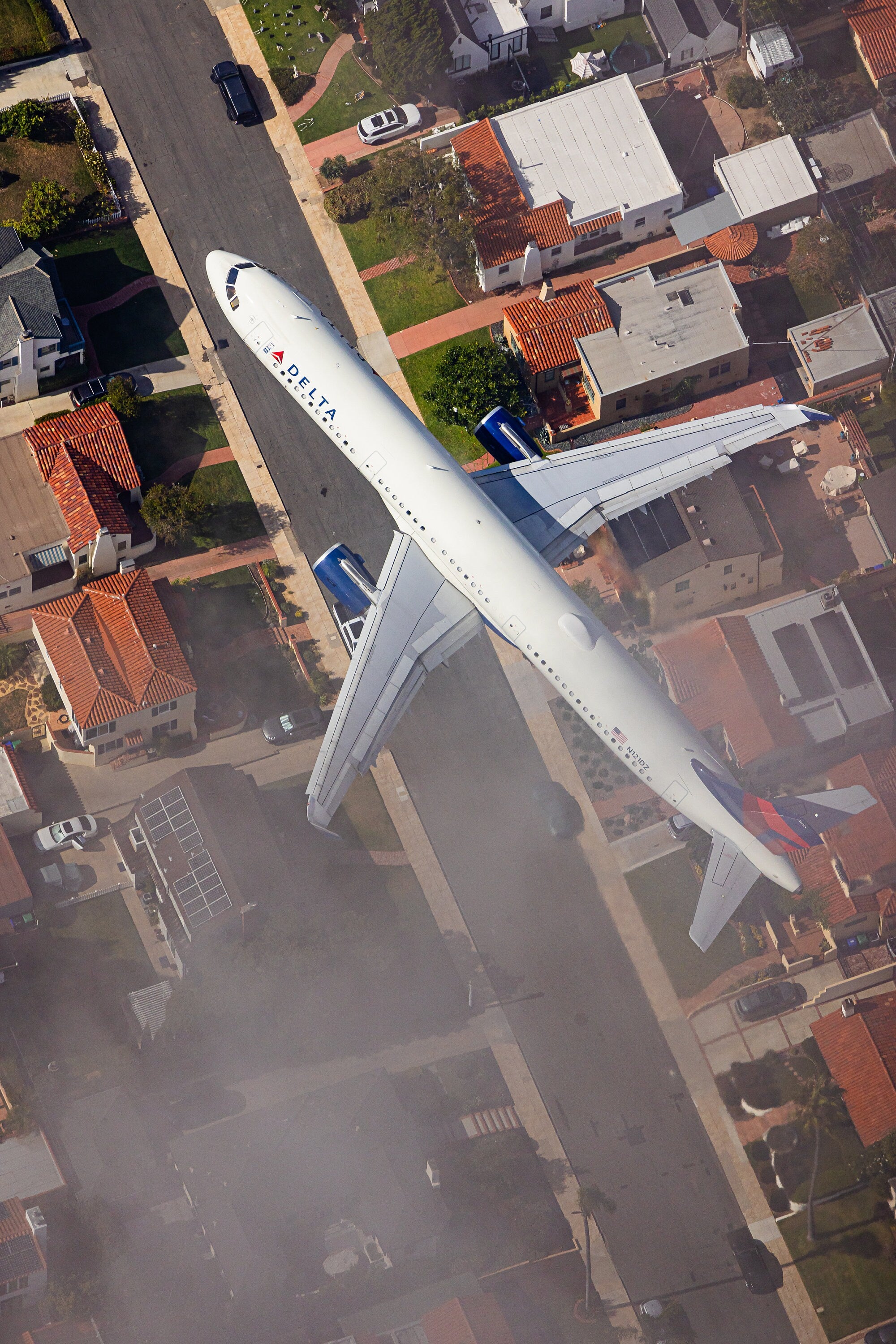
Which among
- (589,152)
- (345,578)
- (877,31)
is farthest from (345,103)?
(345,578)

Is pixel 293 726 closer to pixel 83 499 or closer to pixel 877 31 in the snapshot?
pixel 83 499

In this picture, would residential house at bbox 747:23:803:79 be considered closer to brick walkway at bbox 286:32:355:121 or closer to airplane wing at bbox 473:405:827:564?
brick walkway at bbox 286:32:355:121

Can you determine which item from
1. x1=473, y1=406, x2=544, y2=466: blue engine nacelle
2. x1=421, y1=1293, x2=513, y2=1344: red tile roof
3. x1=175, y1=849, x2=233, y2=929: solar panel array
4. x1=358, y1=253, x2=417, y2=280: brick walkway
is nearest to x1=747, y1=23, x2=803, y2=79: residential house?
x1=358, y1=253, x2=417, y2=280: brick walkway

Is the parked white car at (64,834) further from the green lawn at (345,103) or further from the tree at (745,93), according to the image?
the tree at (745,93)

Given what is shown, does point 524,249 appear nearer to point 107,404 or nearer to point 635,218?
point 635,218

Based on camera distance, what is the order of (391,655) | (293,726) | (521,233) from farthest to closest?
(521,233)
(293,726)
(391,655)

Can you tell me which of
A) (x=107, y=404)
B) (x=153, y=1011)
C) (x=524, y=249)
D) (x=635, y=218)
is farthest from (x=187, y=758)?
A: (x=635, y=218)
